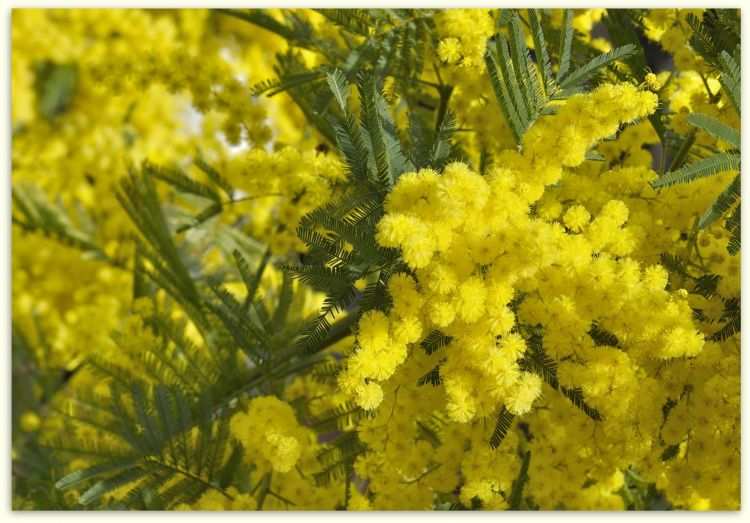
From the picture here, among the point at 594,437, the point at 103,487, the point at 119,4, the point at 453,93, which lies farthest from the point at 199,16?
the point at 594,437

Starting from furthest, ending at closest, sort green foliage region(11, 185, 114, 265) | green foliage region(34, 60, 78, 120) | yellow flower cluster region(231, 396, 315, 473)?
green foliage region(34, 60, 78, 120)
green foliage region(11, 185, 114, 265)
yellow flower cluster region(231, 396, 315, 473)

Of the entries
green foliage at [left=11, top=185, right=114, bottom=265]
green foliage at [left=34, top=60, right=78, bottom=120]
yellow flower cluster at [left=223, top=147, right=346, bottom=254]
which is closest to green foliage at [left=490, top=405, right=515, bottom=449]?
yellow flower cluster at [left=223, top=147, right=346, bottom=254]

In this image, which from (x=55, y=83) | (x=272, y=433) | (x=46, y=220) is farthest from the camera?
(x=55, y=83)

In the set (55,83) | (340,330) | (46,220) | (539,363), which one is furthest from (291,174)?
(55,83)

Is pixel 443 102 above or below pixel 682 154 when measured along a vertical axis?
above

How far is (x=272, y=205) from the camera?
1618mm

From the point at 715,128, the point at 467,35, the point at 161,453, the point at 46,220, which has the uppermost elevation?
the point at 467,35

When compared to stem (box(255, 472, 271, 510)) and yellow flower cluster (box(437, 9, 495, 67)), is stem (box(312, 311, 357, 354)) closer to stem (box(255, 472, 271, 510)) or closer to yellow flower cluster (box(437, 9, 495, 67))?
stem (box(255, 472, 271, 510))

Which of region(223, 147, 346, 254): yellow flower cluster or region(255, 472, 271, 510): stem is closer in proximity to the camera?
region(223, 147, 346, 254): yellow flower cluster

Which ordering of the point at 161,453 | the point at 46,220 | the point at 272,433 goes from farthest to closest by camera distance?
1. the point at 46,220
2. the point at 161,453
3. the point at 272,433

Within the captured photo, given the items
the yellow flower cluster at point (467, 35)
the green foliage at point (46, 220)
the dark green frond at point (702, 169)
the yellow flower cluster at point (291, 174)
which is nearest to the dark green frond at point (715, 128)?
the dark green frond at point (702, 169)

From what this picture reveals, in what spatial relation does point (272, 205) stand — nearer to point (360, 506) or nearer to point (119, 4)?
point (119, 4)

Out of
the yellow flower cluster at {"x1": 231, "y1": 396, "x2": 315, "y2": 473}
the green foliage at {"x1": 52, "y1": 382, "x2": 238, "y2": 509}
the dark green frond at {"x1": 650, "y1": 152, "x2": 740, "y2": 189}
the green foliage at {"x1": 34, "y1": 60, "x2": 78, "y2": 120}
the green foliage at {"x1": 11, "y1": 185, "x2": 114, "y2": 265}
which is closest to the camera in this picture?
the dark green frond at {"x1": 650, "y1": 152, "x2": 740, "y2": 189}

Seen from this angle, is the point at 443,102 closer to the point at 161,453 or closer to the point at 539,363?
the point at 539,363
